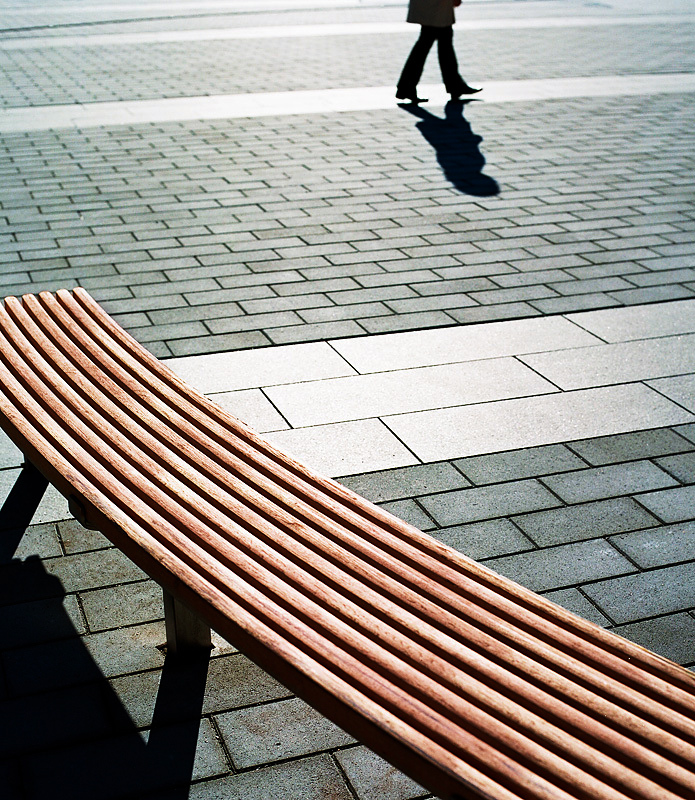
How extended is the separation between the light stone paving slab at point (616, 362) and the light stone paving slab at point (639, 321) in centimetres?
10

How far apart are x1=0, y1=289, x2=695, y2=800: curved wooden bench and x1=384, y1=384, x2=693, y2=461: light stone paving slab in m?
1.22

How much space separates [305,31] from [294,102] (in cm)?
656

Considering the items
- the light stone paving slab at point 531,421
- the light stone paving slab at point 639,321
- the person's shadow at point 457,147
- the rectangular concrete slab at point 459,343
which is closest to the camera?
the light stone paving slab at point 531,421

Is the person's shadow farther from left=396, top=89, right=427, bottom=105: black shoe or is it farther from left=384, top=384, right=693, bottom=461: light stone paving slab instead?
left=384, top=384, right=693, bottom=461: light stone paving slab

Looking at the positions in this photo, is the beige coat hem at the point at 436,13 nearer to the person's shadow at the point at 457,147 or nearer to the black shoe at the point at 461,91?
the black shoe at the point at 461,91

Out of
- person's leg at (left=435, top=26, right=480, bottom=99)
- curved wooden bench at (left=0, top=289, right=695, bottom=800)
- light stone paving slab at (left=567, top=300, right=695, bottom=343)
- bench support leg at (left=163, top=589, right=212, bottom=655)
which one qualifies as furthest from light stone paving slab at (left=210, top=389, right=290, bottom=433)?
person's leg at (left=435, top=26, right=480, bottom=99)

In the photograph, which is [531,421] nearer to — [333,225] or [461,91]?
[333,225]

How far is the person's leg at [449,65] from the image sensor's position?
1049 cm

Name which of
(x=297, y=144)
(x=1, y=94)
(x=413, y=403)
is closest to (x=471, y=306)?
(x=413, y=403)

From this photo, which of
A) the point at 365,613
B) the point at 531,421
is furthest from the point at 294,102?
the point at 365,613

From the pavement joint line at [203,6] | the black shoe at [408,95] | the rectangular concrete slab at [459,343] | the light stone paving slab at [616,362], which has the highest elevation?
the black shoe at [408,95]

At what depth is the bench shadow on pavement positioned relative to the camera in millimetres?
2416

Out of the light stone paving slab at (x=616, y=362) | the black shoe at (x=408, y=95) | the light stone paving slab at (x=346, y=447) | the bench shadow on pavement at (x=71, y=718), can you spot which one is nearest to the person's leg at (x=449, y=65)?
the black shoe at (x=408, y=95)

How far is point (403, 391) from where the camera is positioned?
4418mm
